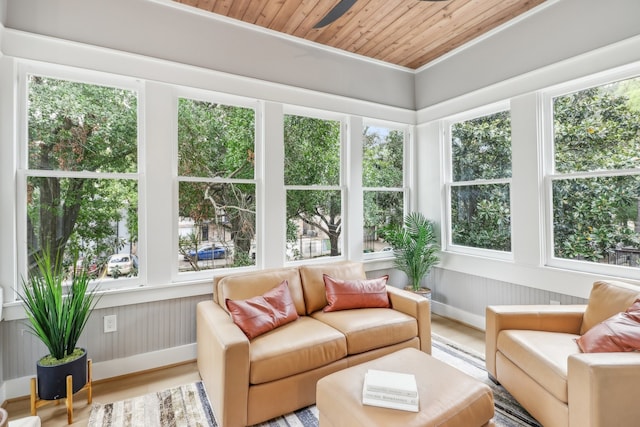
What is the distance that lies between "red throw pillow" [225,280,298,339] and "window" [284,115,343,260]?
2.82ft

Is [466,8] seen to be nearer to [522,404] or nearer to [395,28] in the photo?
[395,28]

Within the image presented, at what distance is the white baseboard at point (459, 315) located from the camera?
3.47m

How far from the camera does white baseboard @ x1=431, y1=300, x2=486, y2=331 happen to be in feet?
11.4

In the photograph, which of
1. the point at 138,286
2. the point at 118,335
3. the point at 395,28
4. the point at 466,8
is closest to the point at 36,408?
the point at 118,335

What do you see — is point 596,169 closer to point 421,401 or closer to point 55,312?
point 421,401

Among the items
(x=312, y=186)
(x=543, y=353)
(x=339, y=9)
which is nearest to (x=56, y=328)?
(x=312, y=186)

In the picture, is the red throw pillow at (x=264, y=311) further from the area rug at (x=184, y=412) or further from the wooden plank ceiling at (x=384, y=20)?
the wooden plank ceiling at (x=384, y=20)

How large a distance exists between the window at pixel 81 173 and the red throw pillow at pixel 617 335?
10.4 feet

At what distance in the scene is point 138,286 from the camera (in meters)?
2.61

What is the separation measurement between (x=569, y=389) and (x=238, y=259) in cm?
255

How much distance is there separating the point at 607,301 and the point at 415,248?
1761 millimetres

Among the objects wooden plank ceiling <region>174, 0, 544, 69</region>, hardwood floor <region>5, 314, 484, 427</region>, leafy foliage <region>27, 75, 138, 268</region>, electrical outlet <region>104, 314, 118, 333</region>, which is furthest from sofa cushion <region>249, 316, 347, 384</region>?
wooden plank ceiling <region>174, 0, 544, 69</region>

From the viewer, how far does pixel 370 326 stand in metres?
2.44

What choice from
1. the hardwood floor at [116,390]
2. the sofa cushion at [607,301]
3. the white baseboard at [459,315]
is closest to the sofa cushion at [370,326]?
the hardwood floor at [116,390]
